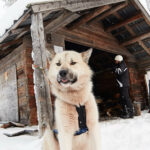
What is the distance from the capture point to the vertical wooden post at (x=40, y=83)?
3843mm

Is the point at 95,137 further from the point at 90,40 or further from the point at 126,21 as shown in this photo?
the point at 126,21

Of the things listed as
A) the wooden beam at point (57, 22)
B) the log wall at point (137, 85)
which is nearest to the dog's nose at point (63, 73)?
the wooden beam at point (57, 22)

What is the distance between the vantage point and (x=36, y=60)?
4.05 meters

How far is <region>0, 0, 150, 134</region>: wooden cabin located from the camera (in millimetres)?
4102

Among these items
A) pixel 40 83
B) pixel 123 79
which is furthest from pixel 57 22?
pixel 123 79

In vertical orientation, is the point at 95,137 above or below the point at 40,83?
below

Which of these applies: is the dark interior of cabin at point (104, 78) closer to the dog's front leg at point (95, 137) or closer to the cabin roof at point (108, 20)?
the cabin roof at point (108, 20)

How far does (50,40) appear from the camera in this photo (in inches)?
238

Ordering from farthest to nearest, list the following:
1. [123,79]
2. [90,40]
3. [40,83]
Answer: [90,40]
[123,79]
[40,83]

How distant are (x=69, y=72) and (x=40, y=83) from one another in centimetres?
200

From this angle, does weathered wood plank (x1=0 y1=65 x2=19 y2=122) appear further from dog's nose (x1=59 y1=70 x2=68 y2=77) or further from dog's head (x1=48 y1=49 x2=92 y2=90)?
dog's nose (x1=59 y1=70 x2=68 y2=77)

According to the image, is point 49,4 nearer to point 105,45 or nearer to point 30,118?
point 30,118

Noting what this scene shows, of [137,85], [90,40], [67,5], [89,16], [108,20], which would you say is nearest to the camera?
[67,5]

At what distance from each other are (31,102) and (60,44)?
2.41 m
